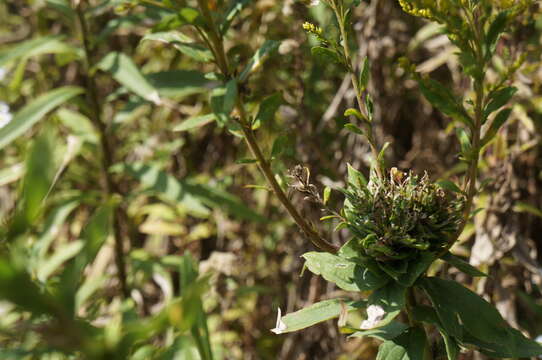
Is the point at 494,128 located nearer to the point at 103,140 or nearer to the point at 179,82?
the point at 179,82

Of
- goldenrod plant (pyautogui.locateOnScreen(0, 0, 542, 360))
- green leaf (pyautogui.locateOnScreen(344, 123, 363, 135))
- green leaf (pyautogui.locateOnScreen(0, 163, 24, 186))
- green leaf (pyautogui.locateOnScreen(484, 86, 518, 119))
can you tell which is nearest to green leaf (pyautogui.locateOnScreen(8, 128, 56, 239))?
goldenrod plant (pyautogui.locateOnScreen(0, 0, 542, 360))

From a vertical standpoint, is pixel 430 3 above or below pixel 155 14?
above

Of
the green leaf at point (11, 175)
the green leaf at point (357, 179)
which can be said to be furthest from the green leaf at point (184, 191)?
the green leaf at point (357, 179)

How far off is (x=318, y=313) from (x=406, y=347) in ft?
0.35

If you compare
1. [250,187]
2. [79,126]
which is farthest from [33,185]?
[79,126]

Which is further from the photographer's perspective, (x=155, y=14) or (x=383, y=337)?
(x=155, y=14)

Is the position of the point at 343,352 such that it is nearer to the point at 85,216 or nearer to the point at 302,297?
the point at 302,297

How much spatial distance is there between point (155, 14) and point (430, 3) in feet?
2.71

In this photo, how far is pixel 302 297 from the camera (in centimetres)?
129

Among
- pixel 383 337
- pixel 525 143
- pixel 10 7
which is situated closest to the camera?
pixel 383 337

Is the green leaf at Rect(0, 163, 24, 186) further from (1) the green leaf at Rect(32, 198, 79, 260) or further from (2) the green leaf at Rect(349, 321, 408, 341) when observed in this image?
(2) the green leaf at Rect(349, 321, 408, 341)

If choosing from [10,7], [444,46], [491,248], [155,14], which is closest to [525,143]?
[491,248]

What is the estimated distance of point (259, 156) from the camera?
70 centimetres

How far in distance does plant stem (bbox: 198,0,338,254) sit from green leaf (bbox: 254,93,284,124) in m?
0.02
